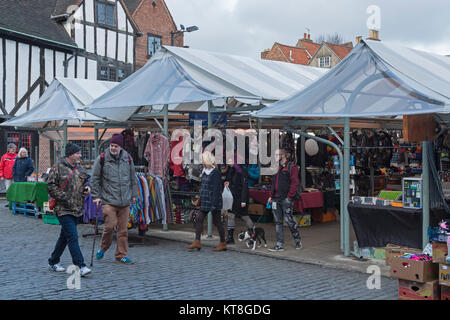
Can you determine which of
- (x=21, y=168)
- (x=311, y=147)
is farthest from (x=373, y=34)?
(x=21, y=168)

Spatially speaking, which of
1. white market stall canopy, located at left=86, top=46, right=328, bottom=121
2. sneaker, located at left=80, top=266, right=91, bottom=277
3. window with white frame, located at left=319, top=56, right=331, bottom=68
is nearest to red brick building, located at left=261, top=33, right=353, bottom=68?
window with white frame, located at left=319, top=56, right=331, bottom=68

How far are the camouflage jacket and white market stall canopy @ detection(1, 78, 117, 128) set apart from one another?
641 cm

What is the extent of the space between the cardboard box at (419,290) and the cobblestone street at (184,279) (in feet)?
1.07

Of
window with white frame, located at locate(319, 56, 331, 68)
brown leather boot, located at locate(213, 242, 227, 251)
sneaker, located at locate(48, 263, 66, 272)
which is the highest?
window with white frame, located at locate(319, 56, 331, 68)

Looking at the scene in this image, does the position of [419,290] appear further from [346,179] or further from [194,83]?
[194,83]

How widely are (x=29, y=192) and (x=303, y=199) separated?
23.1 ft

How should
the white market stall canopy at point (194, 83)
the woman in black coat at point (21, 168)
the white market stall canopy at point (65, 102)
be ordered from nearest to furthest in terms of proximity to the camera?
the white market stall canopy at point (194, 83)
the white market stall canopy at point (65, 102)
the woman in black coat at point (21, 168)

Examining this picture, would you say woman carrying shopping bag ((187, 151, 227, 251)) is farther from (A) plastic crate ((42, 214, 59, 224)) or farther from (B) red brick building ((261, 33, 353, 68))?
(B) red brick building ((261, 33, 353, 68))

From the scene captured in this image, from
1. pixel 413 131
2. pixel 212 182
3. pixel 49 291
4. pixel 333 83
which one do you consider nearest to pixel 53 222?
pixel 212 182

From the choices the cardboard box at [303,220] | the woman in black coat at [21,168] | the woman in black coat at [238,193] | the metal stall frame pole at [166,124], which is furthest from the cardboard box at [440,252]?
the woman in black coat at [21,168]

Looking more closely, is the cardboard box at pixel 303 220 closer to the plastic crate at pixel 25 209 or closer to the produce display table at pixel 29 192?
the produce display table at pixel 29 192

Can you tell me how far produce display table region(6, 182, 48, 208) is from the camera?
43.7ft

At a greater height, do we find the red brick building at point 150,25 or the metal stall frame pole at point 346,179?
the red brick building at point 150,25

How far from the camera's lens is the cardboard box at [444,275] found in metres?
5.25
